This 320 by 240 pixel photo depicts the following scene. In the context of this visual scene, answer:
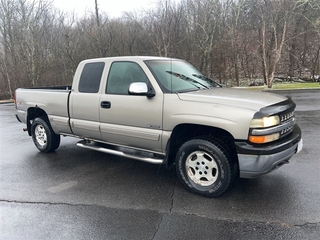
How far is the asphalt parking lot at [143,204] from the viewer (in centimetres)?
299

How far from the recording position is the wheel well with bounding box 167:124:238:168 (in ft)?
12.1

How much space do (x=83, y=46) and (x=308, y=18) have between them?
2151cm

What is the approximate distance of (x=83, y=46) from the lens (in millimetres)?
26078

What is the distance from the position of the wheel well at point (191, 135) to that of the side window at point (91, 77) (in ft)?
5.56

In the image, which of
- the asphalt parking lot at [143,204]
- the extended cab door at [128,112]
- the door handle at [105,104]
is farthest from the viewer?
the door handle at [105,104]

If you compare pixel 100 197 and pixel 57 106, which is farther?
pixel 57 106

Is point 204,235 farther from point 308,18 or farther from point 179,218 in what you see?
point 308,18

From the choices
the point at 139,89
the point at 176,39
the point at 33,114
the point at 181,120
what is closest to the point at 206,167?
the point at 181,120

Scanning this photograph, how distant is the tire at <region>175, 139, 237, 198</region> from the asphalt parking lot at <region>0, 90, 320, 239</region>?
0.15 metres

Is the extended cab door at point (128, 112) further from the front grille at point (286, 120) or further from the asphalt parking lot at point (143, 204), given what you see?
the front grille at point (286, 120)

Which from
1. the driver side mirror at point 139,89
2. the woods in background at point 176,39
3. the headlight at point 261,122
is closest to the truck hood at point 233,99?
the headlight at point 261,122

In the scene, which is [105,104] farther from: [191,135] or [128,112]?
[191,135]

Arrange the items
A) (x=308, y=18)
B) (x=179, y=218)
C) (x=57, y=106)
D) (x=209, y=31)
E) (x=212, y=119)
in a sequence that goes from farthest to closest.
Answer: (x=308, y=18)
(x=209, y=31)
(x=57, y=106)
(x=212, y=119)
(x=179, y=218)

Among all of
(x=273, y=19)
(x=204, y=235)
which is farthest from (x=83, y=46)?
(x=204, y=235)
